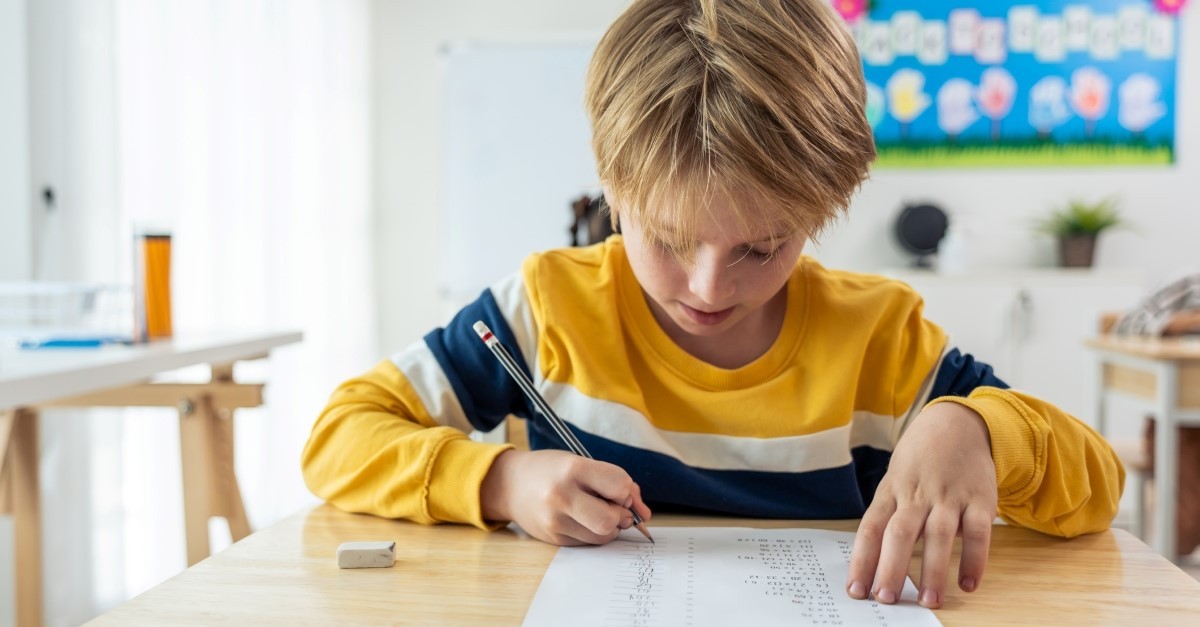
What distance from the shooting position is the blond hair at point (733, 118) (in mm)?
711

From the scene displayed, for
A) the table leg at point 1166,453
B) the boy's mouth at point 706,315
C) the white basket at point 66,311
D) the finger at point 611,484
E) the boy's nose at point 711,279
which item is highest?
the boy's nose at point 711,279

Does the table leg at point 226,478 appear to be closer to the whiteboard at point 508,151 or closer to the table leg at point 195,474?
the table leg at point 195,474

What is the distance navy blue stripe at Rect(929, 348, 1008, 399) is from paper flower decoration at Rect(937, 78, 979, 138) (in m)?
3.05

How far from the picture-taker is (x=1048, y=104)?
3676mm

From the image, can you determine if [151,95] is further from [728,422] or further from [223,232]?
[728,422]

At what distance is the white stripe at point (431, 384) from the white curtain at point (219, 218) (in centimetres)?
105

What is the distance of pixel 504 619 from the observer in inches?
21.4

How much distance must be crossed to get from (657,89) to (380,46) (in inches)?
135

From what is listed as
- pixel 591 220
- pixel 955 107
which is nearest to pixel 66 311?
pixel 591 220

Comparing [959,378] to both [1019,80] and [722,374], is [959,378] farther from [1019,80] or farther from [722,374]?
[1019,80]

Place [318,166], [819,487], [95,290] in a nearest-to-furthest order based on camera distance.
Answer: [819,487] → [95,290] → [318,166]

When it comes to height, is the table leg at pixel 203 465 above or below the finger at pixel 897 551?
below

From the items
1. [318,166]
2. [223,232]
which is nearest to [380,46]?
[318,166]

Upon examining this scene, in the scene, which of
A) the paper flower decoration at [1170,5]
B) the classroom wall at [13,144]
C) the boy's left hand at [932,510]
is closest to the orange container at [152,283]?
the classroom wall at [13,144]
